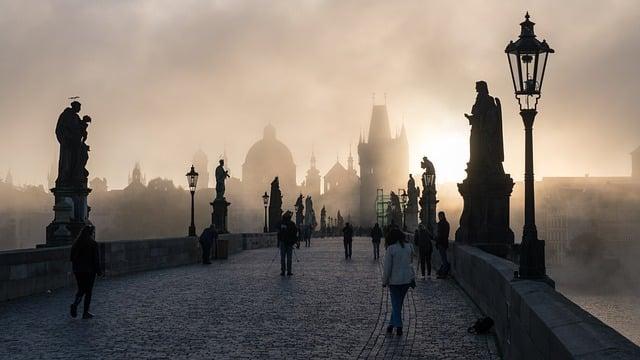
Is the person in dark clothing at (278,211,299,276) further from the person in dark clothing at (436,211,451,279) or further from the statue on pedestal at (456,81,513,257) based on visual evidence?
the statue on pedestal at (456,81,513,257)

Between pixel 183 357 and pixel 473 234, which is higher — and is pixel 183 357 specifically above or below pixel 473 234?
below

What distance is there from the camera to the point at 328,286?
56.3 feet

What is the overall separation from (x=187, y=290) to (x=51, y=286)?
2904mm

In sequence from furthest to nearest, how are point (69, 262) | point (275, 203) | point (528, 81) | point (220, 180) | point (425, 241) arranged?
point (275, 203), point (220, 180), point (425, 241), point (69, 262), point (528, 81)

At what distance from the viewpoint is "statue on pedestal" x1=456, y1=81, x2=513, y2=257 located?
58.2ft

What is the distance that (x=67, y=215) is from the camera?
20719 millimetres

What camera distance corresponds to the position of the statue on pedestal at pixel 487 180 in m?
17.8

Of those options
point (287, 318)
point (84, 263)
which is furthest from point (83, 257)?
point (287, 318)

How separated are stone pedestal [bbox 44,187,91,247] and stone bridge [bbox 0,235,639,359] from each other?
1751mm

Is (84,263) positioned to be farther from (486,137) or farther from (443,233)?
(486,137)

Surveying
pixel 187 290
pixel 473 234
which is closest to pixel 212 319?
pixel 187 290

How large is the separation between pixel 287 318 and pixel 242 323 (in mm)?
861

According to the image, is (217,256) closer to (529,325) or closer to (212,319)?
(212,319)

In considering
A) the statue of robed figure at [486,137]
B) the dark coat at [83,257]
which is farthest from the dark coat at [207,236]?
the dark coat at [83,257]
